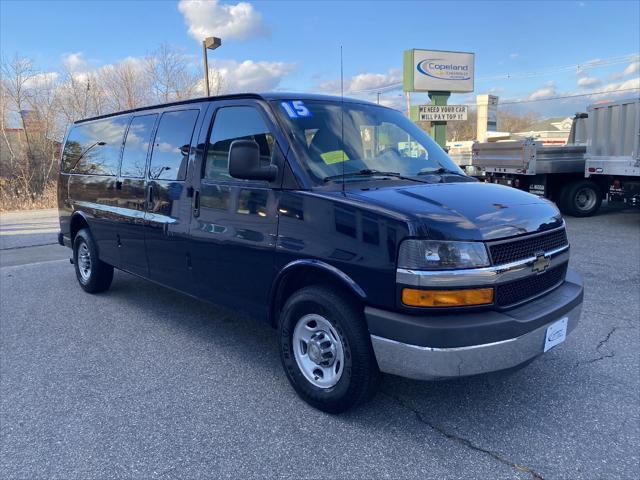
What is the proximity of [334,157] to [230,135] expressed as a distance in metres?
0.94

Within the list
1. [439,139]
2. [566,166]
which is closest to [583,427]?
[566,166]

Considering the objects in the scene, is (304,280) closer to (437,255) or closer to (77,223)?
(437,255)

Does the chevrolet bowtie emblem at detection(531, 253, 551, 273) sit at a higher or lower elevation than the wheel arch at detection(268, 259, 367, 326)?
higher

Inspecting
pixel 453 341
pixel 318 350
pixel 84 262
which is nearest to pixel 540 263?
pixel 453 341

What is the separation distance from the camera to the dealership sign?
18.9 metres

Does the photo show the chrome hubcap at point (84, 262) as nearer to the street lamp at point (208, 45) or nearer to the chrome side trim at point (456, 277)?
the chrome side trim at point (456, 277)

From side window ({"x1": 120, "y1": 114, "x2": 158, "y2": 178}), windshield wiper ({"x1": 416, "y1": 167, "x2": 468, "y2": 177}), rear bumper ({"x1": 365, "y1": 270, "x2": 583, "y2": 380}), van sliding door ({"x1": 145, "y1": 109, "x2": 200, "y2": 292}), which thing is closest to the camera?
rear bumper ({"x1": 365, "y1": 270, "x2": 583, "y2": 380})

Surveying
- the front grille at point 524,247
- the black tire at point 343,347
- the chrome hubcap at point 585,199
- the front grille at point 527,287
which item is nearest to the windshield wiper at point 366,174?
the black tire at point 343,347

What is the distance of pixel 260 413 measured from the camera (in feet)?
10.8

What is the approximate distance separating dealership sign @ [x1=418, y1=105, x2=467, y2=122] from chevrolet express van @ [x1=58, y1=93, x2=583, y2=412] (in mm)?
15352

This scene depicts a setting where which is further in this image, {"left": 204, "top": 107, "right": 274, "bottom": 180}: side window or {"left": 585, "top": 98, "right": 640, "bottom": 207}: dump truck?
{"left": 585, "top": 98, "right": 640, "bottom": 207}: dump truck

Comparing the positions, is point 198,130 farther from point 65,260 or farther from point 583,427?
point 65,260

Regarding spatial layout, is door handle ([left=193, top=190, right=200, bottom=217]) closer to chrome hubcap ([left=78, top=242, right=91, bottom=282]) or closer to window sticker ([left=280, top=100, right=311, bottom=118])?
window sticker ([left=280, top=100, right=311, bottom=118])

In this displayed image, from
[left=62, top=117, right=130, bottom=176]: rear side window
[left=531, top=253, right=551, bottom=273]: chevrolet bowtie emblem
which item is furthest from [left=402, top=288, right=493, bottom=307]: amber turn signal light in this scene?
[left=62, top=117, right=130, bottom=176]: rear side window
